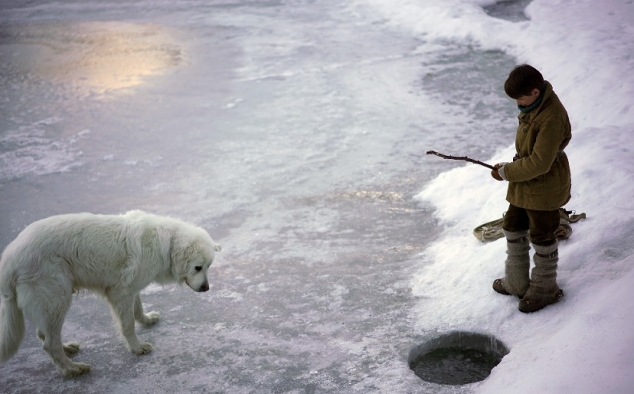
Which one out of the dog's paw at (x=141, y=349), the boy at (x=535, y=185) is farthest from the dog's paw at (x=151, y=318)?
the boy at (x=535, y=185)

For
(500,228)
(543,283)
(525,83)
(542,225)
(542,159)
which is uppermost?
(525,83)

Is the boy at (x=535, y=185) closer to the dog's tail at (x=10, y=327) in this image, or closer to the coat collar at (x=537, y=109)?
the coat collar at (x=537, y=109)

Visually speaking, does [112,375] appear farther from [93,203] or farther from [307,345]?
[93,203]

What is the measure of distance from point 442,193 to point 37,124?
6.80m

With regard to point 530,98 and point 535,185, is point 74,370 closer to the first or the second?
point 535,185

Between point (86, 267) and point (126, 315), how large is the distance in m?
0.49

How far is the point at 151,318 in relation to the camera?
18.7 ft

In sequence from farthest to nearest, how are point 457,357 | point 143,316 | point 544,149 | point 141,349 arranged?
1. point 143,316
2. point 141,349
3. point 457,357
4. point 544,149

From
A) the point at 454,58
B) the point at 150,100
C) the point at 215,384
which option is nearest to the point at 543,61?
the point at 454,58

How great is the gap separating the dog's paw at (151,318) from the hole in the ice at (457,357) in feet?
7.23

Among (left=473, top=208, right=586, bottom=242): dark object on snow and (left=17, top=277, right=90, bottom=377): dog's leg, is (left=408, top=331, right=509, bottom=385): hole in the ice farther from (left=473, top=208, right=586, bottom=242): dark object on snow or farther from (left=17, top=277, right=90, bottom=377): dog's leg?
(left=17, top=277, right=90, bottom=377): dog's leg

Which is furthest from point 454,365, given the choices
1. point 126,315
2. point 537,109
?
point 126,315

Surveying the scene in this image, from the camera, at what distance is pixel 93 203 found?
8.12 metres

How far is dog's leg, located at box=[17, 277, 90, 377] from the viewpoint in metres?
4.82
